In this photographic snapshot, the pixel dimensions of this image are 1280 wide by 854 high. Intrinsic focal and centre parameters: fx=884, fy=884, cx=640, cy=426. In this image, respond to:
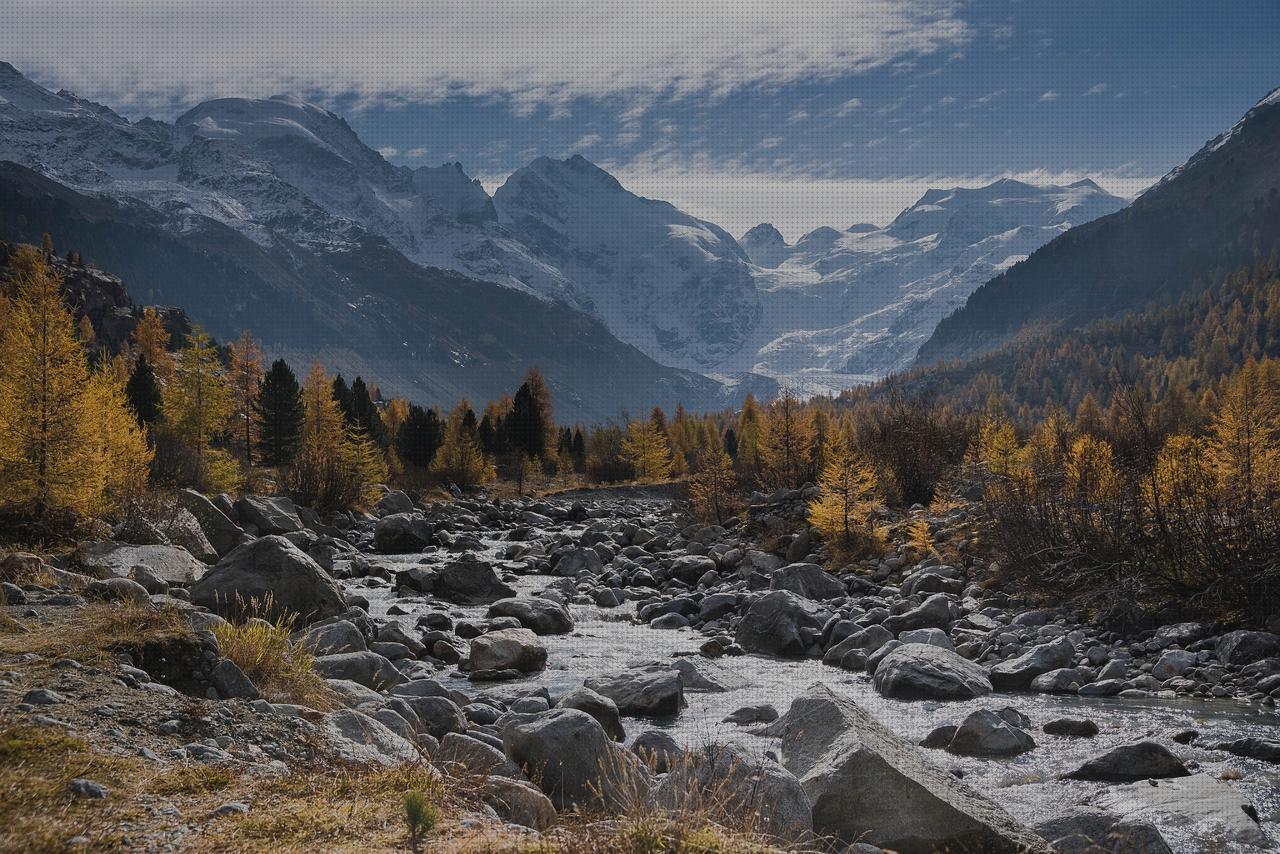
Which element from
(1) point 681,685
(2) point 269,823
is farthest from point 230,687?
(1) point 681,685

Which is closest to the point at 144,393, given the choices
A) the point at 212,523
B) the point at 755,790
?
the point at 212,523

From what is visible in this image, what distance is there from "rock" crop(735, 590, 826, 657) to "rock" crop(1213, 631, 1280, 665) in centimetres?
738

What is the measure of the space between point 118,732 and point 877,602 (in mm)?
18127

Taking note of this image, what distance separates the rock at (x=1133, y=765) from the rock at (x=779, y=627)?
27.7 feet

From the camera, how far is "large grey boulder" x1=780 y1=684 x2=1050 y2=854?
23.6ft

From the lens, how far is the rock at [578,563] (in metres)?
31.2

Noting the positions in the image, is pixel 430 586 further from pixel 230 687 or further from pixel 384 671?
pixel 230 687

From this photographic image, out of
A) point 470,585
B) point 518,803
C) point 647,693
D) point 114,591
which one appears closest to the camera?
point 518,803

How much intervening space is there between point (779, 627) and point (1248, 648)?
827cm

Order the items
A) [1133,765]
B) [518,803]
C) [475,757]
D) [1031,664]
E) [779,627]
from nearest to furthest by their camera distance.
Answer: [518,803] → [475,757] → [1133,765] → [1031,664] → [779,627]

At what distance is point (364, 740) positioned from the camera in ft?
25.7

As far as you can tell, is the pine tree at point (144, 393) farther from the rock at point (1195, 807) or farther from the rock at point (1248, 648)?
the rock at point (1195, 807)

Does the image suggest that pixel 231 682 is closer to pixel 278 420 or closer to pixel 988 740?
pixel 988 740

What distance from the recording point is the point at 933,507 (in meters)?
28.4
